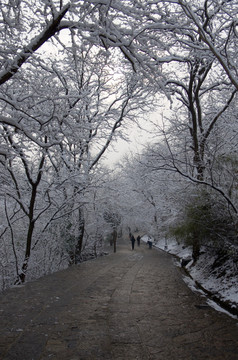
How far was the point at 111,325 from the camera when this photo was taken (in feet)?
15.5

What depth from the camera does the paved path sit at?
3691 millimetres

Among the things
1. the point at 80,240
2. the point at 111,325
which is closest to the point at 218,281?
the point at 111,325

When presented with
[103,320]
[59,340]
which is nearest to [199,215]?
[103,320]

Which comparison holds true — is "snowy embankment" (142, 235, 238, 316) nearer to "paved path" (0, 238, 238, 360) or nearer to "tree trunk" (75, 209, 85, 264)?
"paved path" (0, 238, 238, 360)

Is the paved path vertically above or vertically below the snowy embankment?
below

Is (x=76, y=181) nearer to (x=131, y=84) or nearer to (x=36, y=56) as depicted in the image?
(x=36, y=56)

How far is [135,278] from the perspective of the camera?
32.4 ft

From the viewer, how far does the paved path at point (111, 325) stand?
369cm

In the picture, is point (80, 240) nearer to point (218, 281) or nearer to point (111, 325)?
point (218, 281)

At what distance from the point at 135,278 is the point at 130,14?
8.19 meters

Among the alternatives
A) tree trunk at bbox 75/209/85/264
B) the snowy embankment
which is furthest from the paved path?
tree trunk at bbox 75/209/85/264

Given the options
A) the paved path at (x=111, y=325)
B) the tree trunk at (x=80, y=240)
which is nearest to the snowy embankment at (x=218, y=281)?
the paved path at (x=111, y=325)

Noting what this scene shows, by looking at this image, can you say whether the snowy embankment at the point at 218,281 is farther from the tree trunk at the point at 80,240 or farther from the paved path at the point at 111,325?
the tree trunk at the point at 80,240

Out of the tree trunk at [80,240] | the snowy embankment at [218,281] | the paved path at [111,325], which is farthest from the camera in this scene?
the tree trunk at [80,240]
